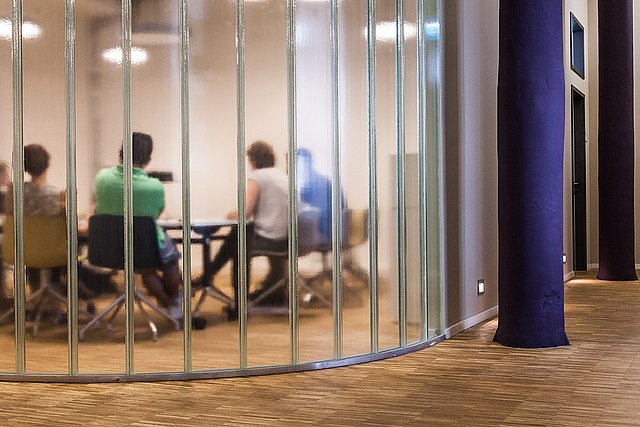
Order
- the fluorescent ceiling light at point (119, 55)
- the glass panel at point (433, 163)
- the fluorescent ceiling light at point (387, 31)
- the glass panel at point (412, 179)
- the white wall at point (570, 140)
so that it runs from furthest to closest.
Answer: the white wall at point (570, 140) → the glass panel at point (433, 163) → the glass panel at point (412, 179) → the fluorescent ceiling light at point (387, 31) → the fluorescent ceiling light at point (119, 55)

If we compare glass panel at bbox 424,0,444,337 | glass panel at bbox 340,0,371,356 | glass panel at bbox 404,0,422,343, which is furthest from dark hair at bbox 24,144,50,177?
glass panel at bbox 424,0,444,337

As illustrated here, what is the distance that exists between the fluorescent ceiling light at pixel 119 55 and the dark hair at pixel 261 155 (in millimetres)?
786

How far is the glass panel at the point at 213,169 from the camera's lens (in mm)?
5078

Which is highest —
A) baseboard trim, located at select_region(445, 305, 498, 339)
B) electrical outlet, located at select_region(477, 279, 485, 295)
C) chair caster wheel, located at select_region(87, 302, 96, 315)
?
chair caster wheel, located at select_region(87, 302, 96, 315)

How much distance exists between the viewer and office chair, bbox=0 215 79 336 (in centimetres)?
505

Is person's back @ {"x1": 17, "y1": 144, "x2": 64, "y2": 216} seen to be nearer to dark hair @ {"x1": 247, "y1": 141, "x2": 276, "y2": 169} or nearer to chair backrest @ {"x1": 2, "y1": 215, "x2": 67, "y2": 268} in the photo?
chair backrest @ {"x1": 2, "y1": 215, "x2": 67, "y2": 268}

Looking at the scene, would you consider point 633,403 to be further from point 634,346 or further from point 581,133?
point 581,133

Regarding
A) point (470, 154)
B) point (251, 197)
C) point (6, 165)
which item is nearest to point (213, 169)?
point (251, 197)

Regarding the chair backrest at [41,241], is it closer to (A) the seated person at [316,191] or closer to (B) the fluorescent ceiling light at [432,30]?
(A) the seated person at [316,191]

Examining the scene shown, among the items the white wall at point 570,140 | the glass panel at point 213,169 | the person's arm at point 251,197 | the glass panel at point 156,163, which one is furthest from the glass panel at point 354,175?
the white wall at point 570,140

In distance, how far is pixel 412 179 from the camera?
20.1ft

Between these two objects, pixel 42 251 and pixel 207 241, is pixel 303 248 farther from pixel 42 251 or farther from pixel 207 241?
pixel 42 251

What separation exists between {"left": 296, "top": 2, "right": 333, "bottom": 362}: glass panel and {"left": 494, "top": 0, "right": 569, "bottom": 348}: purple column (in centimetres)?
154

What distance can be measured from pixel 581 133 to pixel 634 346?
7.21 metres
